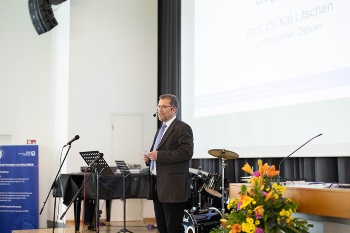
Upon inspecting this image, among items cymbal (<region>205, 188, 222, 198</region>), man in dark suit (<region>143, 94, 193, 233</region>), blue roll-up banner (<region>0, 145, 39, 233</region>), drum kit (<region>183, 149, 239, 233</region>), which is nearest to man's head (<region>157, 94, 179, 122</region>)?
man in dark suit (<region>143, 94, 193, 233</region>)

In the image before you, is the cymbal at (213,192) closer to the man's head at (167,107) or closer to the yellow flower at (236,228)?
the man's head at (167,107)

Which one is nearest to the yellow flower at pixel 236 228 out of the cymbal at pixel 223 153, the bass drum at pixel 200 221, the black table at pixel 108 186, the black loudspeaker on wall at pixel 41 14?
the bass drum at pixel 200 221

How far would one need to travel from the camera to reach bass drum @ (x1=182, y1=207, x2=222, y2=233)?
4637 millimetres

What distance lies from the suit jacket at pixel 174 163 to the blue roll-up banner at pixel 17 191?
482 cm

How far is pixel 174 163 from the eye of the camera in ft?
13.4

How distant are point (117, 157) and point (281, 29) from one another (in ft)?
13.5

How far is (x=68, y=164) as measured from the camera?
26.0 feet

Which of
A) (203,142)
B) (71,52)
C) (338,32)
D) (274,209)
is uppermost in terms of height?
(71,52)

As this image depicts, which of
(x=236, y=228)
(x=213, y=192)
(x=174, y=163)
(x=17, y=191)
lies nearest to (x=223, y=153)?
(x=213, y=192)

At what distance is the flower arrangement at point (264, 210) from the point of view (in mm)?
2553

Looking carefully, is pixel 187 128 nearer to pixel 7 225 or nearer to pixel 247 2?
pixel 247 2

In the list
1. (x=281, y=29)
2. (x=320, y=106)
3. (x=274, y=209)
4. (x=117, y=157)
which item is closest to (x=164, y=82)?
(x=117, y=157)

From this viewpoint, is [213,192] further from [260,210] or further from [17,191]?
[17,191]

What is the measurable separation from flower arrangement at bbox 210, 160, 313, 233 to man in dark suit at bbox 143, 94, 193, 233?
1.33 metres
